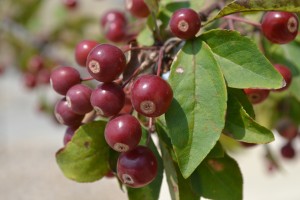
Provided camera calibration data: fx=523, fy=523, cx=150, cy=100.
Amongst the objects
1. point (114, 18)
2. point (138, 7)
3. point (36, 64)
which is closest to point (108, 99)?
point (138, 7)

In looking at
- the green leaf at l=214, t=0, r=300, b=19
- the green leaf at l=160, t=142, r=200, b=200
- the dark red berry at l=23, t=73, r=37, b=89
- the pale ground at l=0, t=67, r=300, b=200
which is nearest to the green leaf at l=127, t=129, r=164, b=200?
the green leaf at l=160, t=142, r=200, b=200

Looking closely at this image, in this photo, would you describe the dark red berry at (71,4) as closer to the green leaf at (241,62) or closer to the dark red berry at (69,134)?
the dark red berry at (69,134)

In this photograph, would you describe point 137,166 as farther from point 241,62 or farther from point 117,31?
point 117,31

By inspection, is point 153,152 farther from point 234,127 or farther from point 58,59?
point 58,59

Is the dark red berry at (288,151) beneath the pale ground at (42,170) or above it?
above

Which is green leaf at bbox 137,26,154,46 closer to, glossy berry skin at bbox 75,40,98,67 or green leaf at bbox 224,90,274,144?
glossy berry skin at bbox 75,40,98,67

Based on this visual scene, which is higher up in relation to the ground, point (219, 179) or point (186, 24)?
point (186, 24)

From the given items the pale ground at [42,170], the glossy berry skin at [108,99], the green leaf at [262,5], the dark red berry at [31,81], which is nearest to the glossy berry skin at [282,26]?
the green leaf at [262,5]
